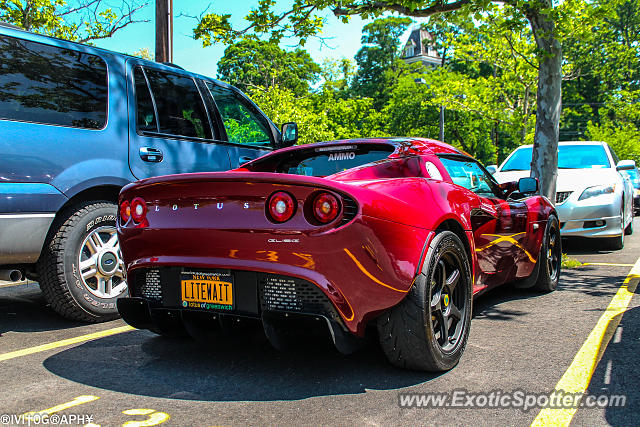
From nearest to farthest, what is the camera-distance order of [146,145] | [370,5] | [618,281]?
[146,145] → [618,281] → [370,5]

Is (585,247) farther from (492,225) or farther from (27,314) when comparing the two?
(27,314)

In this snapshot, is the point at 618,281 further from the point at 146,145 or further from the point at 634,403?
the point at 146,145

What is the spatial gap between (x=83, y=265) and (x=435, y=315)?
2553 mm

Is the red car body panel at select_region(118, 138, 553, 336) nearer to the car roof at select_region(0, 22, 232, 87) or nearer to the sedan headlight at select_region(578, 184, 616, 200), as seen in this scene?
the car roof at select_region(0, 22, 232, 87)

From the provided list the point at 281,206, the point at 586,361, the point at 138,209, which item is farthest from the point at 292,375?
the point at 586,361

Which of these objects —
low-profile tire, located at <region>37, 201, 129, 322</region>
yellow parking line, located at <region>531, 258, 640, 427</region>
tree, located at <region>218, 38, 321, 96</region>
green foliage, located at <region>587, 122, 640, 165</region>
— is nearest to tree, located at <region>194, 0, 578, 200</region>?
yellow parking line, located at <region>531, 258, 640, 427</region>

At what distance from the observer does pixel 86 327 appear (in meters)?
4.30

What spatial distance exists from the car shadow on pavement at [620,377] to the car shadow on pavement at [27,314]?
3461 millimetres

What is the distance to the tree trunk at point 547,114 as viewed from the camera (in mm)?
8195

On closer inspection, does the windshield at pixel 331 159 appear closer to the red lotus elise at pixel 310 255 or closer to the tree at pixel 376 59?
the red lotus elise at pixel 310 255

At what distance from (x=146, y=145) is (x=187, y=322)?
1946 mm

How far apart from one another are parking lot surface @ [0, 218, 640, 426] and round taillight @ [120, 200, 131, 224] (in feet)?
2.73

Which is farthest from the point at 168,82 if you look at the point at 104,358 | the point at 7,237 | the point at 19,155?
the point at 104,358

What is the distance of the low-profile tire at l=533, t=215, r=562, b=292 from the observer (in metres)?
5.26
